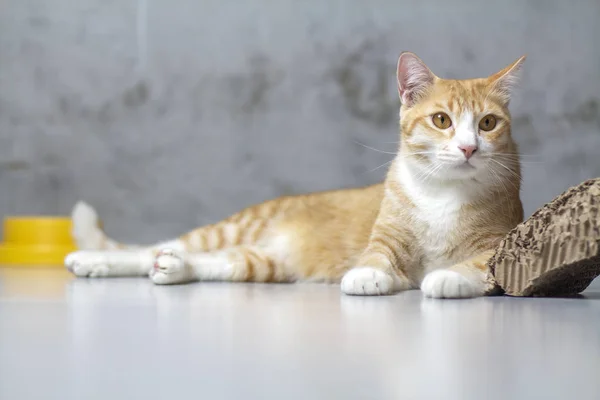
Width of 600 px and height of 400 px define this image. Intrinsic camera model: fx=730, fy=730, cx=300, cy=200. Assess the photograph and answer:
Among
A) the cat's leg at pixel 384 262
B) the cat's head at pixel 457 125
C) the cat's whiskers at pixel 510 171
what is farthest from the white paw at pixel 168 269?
the cat's whiskers at pixel 510 171

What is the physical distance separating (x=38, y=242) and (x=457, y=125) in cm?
219

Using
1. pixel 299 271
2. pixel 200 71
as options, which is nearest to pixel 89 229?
pixel 299 271

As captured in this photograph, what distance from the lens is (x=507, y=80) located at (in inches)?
90.0

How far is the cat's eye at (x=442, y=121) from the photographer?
2213 mm

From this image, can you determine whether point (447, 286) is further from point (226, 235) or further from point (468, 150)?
point (226, 235)

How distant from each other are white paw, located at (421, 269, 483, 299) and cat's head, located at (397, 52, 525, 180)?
0.36 metres

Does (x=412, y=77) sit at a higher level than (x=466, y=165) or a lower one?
higher

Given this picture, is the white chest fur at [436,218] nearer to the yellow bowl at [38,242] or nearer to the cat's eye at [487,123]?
the cat's eye at [487,123]

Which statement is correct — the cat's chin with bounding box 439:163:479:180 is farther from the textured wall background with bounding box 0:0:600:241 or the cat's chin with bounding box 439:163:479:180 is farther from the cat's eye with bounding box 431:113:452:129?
the textured wall background with bounding box 0:0:600:241

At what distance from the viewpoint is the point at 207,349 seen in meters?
1.32

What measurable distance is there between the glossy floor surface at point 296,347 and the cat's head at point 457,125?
16.0 inches

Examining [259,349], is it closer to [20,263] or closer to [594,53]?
[20,263]

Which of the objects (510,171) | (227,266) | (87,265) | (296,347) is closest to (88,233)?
(87,265)

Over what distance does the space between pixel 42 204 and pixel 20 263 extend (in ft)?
2.58
